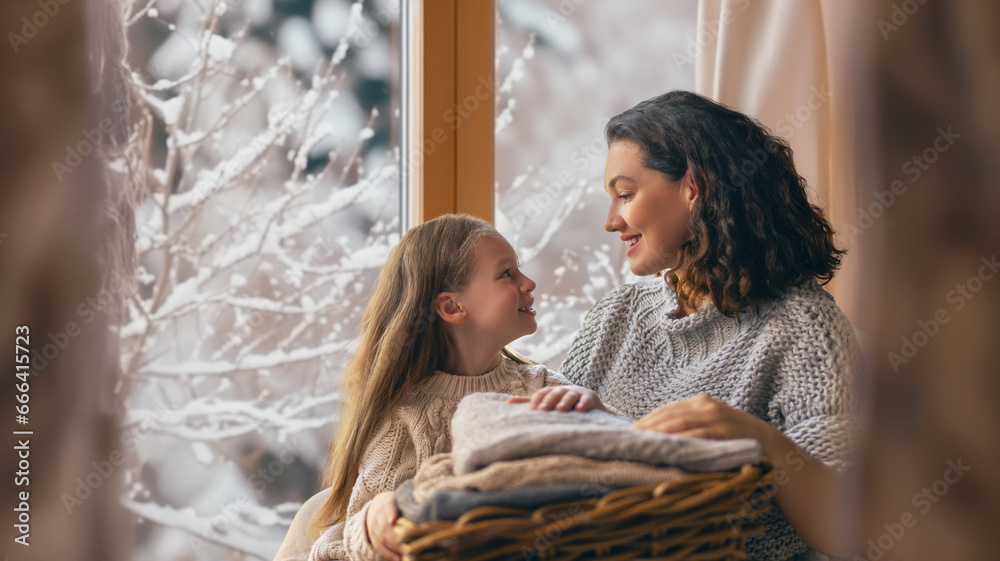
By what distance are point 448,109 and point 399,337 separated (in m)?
0.81

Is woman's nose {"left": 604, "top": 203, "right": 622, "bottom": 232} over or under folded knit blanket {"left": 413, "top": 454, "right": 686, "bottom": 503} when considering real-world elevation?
over

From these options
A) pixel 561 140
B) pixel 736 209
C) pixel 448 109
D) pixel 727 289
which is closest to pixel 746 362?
pixel 727 289

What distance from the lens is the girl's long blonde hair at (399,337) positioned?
1.26 metres

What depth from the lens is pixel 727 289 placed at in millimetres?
1234

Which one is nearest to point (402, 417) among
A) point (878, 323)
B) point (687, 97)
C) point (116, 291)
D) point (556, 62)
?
point (116, 291)

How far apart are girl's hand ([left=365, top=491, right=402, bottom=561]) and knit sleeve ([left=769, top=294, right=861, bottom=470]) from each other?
559 millimetres

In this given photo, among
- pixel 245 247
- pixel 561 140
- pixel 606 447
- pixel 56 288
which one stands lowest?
pixel 606 447

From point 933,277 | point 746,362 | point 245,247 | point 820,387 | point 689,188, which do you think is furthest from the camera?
point 245,247

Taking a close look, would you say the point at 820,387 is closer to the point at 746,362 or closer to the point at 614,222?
the point at 746,362

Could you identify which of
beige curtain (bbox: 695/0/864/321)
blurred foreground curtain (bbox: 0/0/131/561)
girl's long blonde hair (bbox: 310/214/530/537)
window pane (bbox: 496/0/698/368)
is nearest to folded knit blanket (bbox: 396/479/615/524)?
girl's long blonde hair (bbox: 310/214/530/537)

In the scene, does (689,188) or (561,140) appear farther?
(561,140)

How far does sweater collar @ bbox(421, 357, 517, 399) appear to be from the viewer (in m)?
1.29

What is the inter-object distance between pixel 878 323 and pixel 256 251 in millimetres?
1423

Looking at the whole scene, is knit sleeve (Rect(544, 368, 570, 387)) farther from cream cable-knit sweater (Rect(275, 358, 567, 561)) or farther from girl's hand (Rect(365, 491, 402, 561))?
girl's hand (Rect(365, 491, 402, 561))
